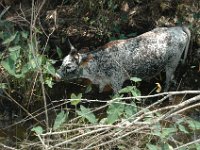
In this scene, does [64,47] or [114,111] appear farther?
[64,47]

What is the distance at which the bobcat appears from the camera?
5.63m

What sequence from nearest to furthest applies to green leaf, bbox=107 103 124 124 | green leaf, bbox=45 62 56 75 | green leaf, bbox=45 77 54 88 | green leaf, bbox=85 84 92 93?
green leaf, bbox=107 103 124 124 → green leaf, bbox=45 62 56 75 → green leaf, bbox=45 77 54 88 → green leaf, bbox=85 84 92 93

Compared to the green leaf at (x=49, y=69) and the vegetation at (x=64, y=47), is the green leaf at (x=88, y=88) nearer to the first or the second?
the vegetation at (x=64, y=47)

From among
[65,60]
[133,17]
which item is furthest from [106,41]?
[65,60]

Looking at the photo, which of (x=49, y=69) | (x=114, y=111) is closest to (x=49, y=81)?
(x=49, y=69)

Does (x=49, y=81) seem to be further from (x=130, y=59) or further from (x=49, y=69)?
(x=130, y=59)

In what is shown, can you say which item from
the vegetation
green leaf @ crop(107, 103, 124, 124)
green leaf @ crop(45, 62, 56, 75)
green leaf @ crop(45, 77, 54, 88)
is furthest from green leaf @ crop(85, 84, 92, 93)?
green leaf @ crop(107, 103, 124, 124)

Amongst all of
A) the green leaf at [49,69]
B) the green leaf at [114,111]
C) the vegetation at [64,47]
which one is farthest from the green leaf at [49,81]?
the green leaf at [114,111]

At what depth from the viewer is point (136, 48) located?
567cm

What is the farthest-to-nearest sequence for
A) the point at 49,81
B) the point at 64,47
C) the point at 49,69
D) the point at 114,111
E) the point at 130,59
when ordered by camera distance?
the point at 64,47 → the point at 130,59 → the point at 49,81 → the point at 49,69 → the point at 114,111

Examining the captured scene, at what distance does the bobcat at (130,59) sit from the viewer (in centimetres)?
563

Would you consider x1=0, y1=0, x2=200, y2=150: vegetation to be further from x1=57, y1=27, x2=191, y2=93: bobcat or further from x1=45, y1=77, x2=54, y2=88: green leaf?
x1=57, y1=27, x2=191, y2=93: bobcat

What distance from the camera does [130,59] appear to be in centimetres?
566

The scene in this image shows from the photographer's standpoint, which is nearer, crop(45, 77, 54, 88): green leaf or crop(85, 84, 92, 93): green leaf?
crop(45, 77, 54, 88): green leaf
